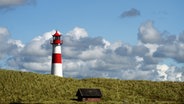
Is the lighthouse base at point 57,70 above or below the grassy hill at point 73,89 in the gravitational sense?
above

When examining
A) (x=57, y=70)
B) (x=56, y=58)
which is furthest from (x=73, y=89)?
(x=56, y=58)

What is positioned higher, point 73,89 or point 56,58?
point 56,58

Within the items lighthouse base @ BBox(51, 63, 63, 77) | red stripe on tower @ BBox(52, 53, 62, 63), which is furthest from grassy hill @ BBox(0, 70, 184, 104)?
red stripe on tower @ BBox(52, 53, 62, 63)

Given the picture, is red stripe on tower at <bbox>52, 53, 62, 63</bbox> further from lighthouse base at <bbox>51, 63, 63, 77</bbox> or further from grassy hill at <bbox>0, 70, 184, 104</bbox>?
grassy hill at <bbox>0, 70, 184, 104</bbox>

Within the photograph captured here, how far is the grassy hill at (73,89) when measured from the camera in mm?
85500

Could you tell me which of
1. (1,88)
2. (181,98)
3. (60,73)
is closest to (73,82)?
(60,73)

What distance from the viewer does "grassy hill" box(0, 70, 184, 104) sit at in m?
85.5

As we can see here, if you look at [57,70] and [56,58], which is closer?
[56,58]

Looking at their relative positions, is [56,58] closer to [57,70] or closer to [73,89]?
[57,70]

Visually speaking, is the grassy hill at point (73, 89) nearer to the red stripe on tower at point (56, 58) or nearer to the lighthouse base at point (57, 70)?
the lighthouse base at point (57, 70)

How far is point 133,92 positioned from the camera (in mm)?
93250

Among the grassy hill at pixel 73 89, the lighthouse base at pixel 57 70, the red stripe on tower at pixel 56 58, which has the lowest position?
the grassy hill at pixel 73 89

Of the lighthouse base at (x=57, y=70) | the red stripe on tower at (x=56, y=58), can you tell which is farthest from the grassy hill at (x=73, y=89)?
the red stripe on tower at (x=56, y=58)

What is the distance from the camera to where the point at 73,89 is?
305ft
